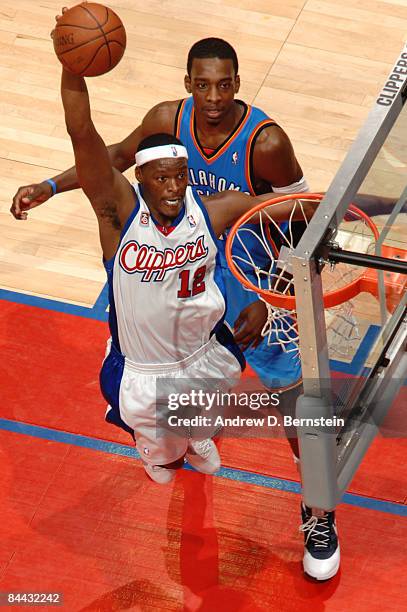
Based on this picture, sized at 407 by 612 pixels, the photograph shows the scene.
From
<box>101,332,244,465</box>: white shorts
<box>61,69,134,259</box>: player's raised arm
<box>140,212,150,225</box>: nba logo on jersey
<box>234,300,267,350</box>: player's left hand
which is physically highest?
<box>61,69,134,259</box>: player's raised arm

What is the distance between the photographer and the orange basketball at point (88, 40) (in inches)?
143

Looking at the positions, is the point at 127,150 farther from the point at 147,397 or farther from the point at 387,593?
the point at 387,593

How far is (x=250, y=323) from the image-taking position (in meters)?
4.32

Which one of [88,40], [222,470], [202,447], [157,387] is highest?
[88,40]

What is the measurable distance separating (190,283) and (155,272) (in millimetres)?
158

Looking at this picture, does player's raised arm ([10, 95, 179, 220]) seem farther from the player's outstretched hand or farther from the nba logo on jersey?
the nba logo on jersey

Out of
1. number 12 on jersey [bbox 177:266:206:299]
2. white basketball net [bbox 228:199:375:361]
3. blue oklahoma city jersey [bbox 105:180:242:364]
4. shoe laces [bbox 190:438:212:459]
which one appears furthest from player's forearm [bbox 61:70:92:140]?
shoe laces [bbox 190:438:212:459]

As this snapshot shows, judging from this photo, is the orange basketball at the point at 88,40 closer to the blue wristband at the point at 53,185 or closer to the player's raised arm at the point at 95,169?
the player's raised arm at the point at 95,169

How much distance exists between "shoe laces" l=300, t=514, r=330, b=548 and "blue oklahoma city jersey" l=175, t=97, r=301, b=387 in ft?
2.03

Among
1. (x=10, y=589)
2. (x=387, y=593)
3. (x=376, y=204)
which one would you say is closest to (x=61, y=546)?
(x=10, y=589)

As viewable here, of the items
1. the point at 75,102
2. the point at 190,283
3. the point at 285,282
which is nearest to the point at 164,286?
the point at 190,283

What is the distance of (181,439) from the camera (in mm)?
4352

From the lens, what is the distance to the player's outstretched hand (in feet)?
14.5

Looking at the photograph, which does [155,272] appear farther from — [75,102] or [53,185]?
[53,185]
